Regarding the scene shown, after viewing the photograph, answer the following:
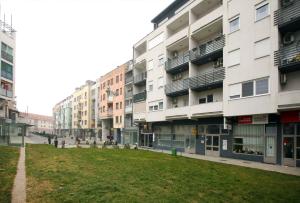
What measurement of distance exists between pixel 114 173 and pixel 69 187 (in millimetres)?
4569

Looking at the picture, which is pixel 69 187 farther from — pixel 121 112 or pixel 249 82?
pixel 121 112

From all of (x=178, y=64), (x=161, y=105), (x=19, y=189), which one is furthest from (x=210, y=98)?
(x=19, y=189)

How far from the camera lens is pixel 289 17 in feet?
78.3

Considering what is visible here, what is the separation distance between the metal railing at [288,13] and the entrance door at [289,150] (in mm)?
8973

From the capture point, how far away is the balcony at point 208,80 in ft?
102

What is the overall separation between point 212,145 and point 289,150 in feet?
34.7

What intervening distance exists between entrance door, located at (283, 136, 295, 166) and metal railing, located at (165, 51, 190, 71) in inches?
634

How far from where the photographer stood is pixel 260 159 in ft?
89.9

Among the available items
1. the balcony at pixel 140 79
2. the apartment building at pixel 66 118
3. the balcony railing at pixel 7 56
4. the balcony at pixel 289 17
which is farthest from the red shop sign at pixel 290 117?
the apartment building at pixel 66 118

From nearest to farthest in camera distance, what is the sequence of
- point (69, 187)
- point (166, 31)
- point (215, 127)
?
point (69, 187) < point (215, 127) < point (166, 31)

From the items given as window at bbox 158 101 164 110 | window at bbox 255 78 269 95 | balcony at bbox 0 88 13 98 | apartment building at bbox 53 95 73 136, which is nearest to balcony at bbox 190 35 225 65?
window at bbox 255 78 269 95

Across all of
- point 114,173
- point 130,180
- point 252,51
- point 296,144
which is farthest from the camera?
point 252,51

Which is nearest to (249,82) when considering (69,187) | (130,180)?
(130,180)

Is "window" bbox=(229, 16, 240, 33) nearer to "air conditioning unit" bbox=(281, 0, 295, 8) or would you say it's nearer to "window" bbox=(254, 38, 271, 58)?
"window" bbox=(254, 38, 271, 58)
